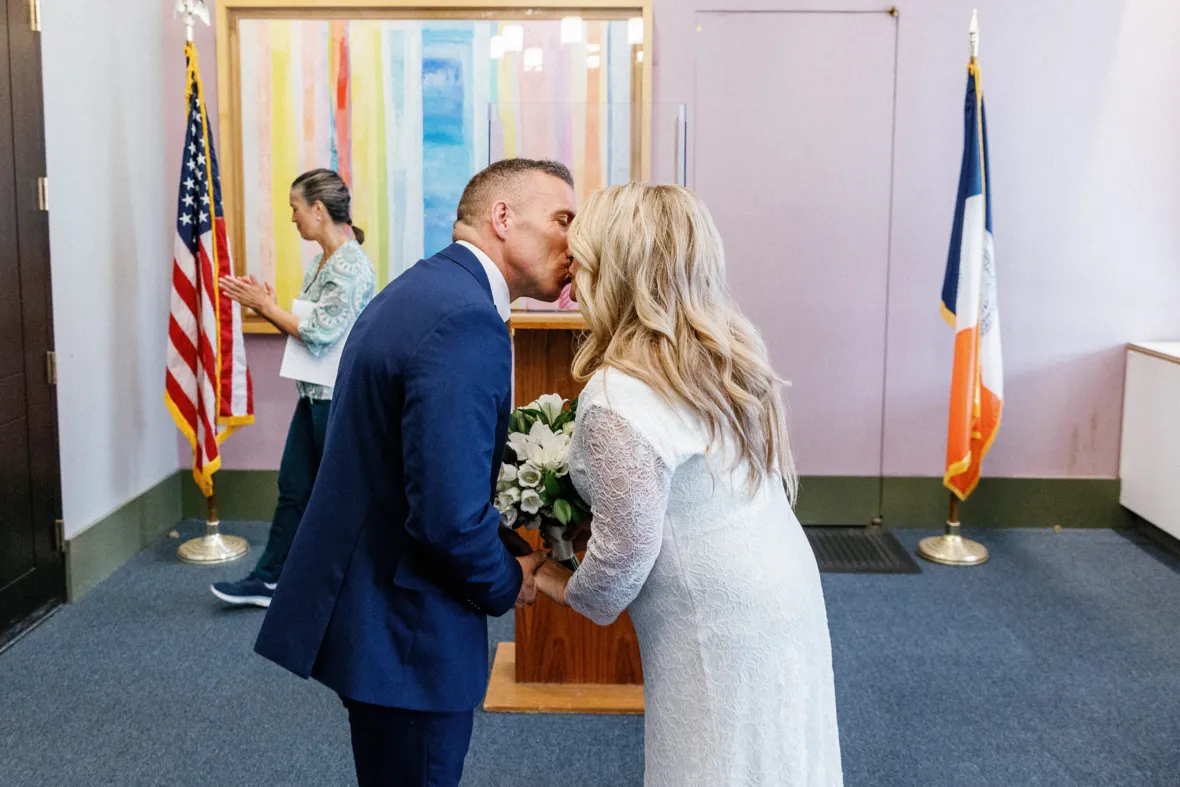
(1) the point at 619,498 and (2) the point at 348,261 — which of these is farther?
(2) the point at 348,261

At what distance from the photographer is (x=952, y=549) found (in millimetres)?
4727

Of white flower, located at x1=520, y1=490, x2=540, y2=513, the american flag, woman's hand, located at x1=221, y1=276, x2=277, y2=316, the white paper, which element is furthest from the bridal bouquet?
the american flag

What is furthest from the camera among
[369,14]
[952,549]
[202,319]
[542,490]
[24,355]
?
[369,14]

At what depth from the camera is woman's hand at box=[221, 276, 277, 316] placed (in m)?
4.21

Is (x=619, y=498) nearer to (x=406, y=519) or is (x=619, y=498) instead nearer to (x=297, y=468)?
(x=406, y=519)

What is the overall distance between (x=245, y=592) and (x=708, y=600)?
106 inches

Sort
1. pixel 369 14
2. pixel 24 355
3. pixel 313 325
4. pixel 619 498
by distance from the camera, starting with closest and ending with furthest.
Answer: pixel 619 498, pixel 24 355, pixel 313 325, pixel 369 14

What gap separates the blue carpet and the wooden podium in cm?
8

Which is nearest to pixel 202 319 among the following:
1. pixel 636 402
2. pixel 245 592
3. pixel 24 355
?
pixel 24 355

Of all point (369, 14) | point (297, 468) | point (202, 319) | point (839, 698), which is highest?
point (369, 14)

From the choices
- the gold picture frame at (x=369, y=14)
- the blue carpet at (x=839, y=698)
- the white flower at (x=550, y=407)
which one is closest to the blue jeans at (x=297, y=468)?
the blue carpet at (x=839, y=698)

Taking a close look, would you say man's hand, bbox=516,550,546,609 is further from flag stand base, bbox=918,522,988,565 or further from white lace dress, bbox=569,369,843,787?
flag stand base, bbox=918,522,988,565

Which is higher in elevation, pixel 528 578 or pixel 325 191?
pixel 325 191

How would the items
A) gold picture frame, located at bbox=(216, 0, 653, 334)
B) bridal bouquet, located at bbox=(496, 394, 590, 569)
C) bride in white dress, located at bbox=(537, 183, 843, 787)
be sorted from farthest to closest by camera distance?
gold picture frame, located at bbox=(216, 0, 653, 334), bridal bouquet, located at bbox=(496, 394, 590, 569), bride in white dress, located at bbox=(537, 183, 843, 787)
